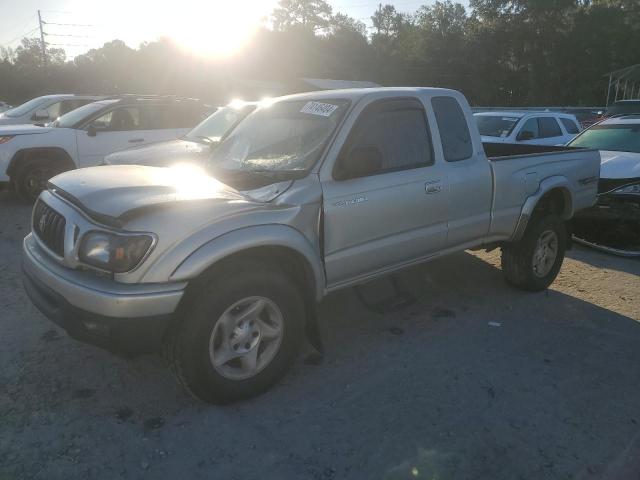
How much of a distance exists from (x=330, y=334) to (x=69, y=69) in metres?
51.6

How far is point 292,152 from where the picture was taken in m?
3.70

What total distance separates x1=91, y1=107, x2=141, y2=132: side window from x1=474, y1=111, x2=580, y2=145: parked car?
6.67 m

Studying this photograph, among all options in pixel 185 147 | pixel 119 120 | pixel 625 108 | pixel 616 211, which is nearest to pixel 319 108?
pixel 185 147

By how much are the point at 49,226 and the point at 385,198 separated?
84.4 inches

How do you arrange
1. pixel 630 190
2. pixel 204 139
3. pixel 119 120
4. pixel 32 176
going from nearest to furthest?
pixel 630 190 → pixel 204 139 → pixel 32 176 → pixel 119 120

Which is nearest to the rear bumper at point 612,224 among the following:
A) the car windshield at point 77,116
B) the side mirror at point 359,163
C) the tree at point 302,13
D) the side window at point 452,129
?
the side window at point 452,129

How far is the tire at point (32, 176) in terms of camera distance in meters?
8.31

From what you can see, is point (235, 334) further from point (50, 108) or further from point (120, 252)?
point (50, 108)

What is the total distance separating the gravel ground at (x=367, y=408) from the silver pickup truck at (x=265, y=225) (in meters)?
0.32

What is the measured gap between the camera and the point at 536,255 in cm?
505

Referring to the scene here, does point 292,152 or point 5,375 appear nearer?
point 5,375

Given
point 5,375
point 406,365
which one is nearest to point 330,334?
point 406,365

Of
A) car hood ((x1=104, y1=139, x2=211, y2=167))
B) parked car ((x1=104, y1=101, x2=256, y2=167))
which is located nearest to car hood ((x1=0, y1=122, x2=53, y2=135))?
parked car ((x1=104, y1=101, x2=256, y2=167))

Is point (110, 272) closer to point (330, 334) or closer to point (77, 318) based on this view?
point (77, 318)
